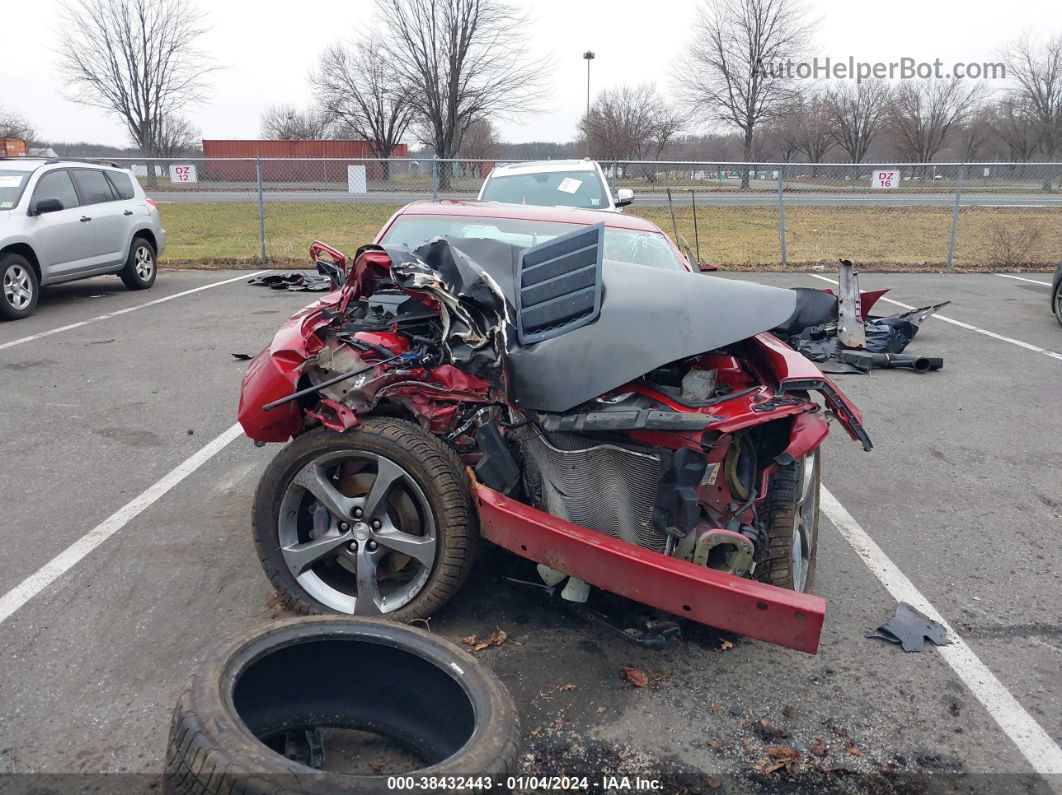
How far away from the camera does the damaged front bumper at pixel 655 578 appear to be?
248 centimetres

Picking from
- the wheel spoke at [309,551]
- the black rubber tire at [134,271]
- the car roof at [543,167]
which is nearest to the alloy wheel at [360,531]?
the wheel spoke at [309,551]

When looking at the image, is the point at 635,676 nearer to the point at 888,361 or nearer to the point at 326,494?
the point at 326,494

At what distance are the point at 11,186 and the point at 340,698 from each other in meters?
9.61

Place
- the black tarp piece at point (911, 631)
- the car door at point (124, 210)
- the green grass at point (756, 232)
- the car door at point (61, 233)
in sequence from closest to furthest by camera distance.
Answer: the black tarp piece at point (911, 631) → the car door at point (61, 233) → the car door at point (124, 210) → the green grass at point (756, 232)

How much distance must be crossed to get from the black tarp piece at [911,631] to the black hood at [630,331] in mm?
1440

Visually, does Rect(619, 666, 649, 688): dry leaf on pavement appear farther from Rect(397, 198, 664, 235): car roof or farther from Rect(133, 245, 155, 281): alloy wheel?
Rect(133, 245, 155, 281): alloy wheel

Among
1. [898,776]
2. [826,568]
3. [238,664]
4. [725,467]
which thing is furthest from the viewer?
[826,568]

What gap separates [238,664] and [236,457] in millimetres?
2954

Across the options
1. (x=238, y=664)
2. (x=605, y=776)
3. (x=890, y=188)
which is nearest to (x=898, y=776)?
(x=605, y=776)

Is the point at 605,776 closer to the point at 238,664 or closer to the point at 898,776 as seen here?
the point at 898,776

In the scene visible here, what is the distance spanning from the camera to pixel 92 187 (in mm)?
10578

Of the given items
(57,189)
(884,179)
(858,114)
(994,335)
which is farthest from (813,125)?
(57,189)

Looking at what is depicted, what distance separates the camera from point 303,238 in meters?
17.1

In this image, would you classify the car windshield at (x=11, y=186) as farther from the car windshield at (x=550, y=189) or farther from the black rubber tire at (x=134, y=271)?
the car windshield at (x=550, y=189)
